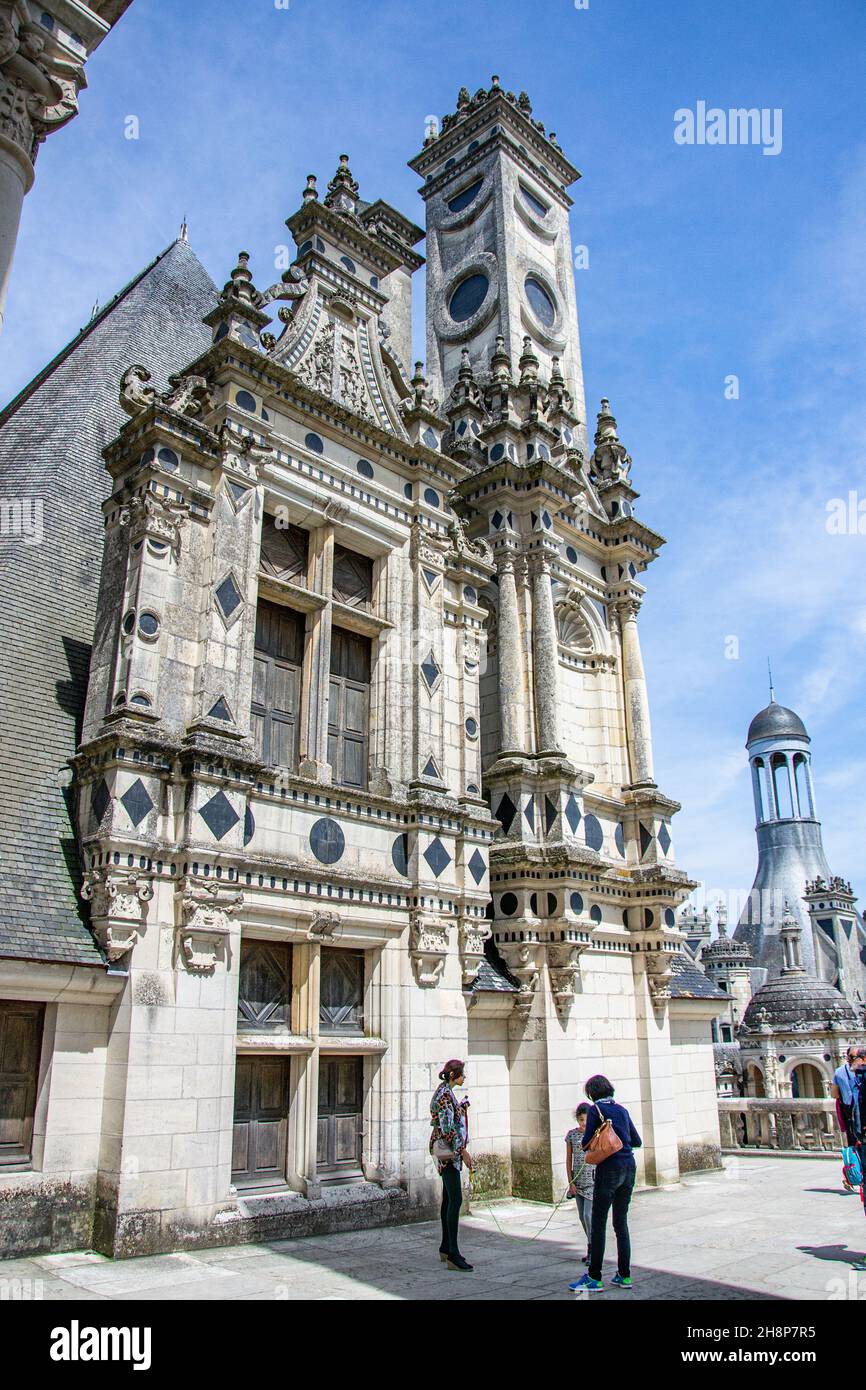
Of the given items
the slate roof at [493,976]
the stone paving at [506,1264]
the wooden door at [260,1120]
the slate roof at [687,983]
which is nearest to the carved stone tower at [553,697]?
the slate roof at [493,976]

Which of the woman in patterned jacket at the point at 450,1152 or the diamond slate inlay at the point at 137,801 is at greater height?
the diamond slate inlay at the point at 137,801

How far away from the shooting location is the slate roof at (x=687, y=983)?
19516 mm

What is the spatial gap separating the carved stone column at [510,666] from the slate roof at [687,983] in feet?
17.4

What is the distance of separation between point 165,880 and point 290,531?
5.50m

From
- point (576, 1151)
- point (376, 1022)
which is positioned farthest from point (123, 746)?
point (576, 1151)

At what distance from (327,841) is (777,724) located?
78737mm

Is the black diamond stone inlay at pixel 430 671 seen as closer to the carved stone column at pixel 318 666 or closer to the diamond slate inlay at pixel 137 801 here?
the carved stone column at pixel 318 666

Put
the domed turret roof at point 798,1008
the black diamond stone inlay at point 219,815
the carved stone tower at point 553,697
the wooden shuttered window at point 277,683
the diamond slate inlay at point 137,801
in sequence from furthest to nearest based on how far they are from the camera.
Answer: the domed turret roof at point 798,1008 → the carved stone tower at point 553,697 → the wooden shuttered window at point 277,683 → the black diamond stone inlay at point 219,815 → the diamond slate inlay at point 137,801

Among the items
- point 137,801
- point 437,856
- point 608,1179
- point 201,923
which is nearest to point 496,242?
point 437,856

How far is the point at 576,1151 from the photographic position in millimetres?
9914

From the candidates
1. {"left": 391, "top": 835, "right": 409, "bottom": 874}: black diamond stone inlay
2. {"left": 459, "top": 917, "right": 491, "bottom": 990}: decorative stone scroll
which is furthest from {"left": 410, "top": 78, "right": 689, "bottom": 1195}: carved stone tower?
{"left": 391, "top": 835, "right": 409, "bottom": 874}: black diamond stone inlay

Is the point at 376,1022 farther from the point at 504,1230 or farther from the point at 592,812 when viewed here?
the point at 592,812

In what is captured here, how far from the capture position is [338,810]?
13.3m
